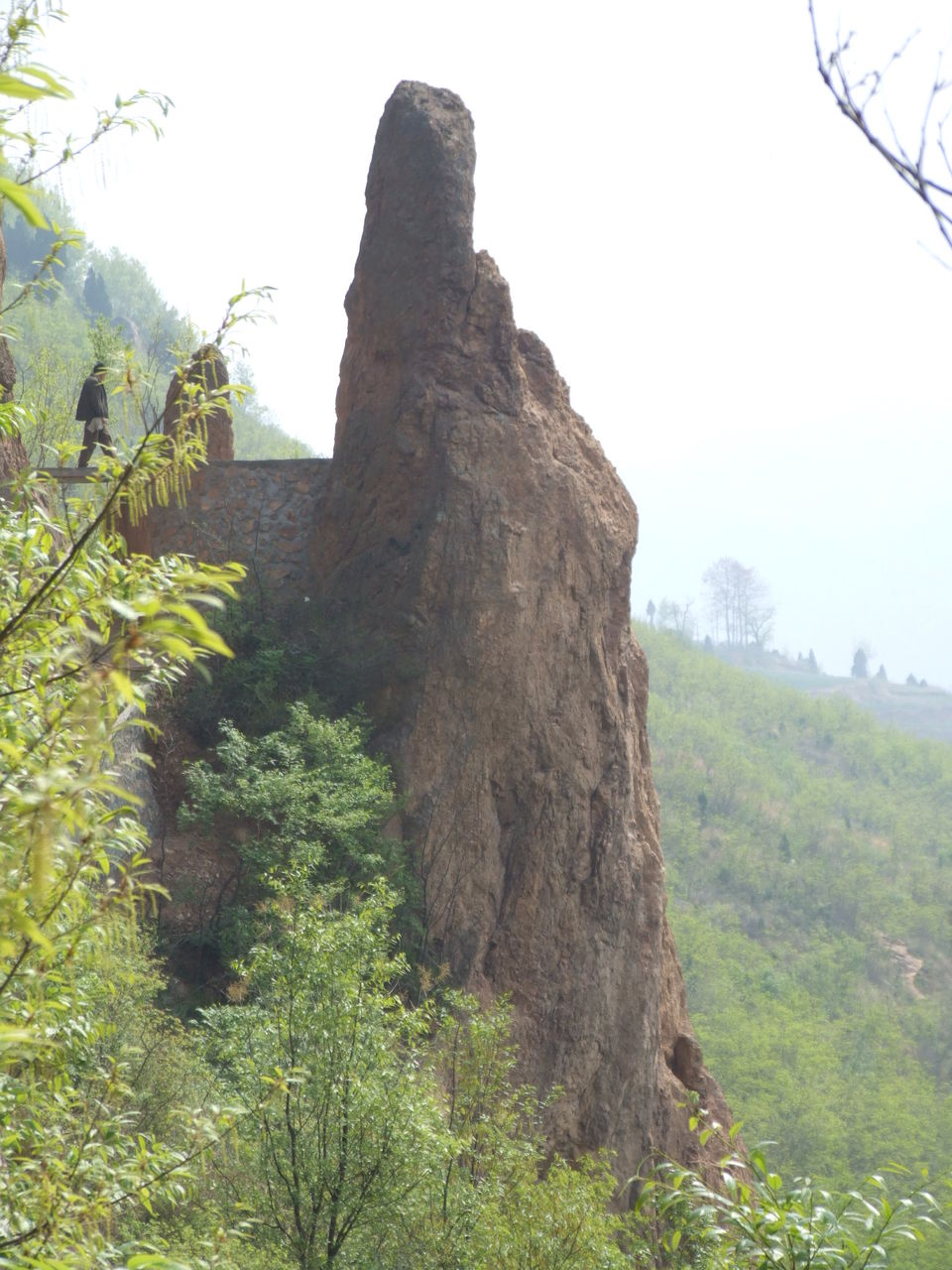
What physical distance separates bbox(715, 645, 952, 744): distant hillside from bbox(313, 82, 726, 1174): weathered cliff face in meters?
94.1

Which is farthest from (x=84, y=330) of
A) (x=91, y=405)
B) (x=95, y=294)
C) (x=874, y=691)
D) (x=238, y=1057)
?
(x=874, y=691)

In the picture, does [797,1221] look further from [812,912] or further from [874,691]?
[874,691]

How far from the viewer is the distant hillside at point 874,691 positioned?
106562 millimetres

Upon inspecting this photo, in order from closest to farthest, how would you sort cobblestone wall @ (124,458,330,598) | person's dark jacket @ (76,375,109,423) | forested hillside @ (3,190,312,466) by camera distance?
person's dark jacket @ (76,375,109,423) → cobblestone wall @ (124,458,330,598) → forested hillside @ (3,190,312,466)

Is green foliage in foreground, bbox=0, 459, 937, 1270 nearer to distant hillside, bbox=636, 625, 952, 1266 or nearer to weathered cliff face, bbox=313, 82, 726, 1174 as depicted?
weathered cliff face, bbox=313, 82, 726, 1174

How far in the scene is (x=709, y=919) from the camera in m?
42.5

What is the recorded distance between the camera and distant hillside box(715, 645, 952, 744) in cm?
10656

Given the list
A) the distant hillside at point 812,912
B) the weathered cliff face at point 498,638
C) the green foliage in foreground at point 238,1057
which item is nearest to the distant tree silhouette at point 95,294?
the distant hillside at point 812,912

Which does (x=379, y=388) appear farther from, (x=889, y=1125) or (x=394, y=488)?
(x=889, y=1125)

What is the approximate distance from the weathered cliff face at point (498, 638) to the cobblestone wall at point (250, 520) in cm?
42

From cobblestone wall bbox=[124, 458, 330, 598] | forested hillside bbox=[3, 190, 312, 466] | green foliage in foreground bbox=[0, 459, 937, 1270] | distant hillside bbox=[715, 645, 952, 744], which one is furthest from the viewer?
distant hillside bbox=[715, 645, 952, 744]

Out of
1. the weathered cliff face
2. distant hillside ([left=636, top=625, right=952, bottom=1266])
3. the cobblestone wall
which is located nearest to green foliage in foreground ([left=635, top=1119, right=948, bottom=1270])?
the weathered cliff face

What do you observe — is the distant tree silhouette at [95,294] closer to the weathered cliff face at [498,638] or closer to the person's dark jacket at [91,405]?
the weathered cliff face at [498,638]

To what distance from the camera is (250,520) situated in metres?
13.7
